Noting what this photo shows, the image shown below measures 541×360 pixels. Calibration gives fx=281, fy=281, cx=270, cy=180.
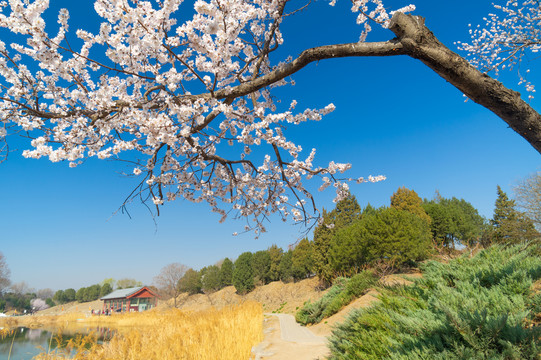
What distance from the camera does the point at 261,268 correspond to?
122 feet

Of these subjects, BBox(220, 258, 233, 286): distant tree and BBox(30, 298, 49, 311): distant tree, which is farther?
BBox(30, 298, 49, 311): distant tree

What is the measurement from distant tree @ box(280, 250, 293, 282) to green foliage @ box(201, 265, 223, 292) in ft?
38.2

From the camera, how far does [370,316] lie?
4.01 meters

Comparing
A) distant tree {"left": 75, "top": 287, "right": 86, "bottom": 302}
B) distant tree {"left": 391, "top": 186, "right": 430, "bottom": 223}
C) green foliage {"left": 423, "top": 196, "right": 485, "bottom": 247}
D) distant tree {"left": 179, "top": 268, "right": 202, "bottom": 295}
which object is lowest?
distant tree {"left": 75, "top": 287, "right": 86, "bottom": 302}

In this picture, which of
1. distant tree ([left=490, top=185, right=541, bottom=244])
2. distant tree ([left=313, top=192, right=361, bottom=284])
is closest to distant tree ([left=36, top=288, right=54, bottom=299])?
distant tree ([left=313, top=192, right=361, bottom=284])

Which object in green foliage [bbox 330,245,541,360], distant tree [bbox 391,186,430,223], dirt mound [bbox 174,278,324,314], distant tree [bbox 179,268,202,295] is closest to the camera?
green foliage [bbox 330,245,541,360]

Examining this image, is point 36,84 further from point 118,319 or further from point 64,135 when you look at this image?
point 118,319

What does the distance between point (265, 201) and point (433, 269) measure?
3.51 meters

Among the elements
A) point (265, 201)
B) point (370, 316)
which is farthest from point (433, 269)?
point (265, 201)

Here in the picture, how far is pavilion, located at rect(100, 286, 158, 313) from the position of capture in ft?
134

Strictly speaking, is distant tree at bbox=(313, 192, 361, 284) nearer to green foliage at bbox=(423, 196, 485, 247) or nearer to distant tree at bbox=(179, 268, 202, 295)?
green foliage at bbox=(423, 196, 485, 247)

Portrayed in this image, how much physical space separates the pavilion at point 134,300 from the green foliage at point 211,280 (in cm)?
792

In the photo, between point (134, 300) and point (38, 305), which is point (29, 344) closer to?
point (134, 300)

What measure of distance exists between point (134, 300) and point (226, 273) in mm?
14321
